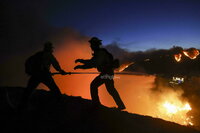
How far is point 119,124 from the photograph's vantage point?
6160 millimetres

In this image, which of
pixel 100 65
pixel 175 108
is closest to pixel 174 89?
pixel 175 108

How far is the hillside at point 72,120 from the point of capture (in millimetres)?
5820

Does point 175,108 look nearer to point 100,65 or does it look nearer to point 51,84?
point 100,65

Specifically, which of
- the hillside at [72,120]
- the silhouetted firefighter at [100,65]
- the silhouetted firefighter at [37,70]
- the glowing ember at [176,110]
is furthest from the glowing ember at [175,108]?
the silhouetted firefighter at [37,70]

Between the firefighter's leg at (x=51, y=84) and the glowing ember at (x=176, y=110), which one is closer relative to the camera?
the firefighter's leg at (x=51, y=84)

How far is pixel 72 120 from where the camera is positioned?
629 cm

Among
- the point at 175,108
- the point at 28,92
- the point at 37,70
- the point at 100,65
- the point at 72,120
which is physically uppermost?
the point at 100,65

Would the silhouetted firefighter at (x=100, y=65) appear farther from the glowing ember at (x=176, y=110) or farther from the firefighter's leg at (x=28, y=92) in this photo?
the glowing ember at (x=176, y=110)

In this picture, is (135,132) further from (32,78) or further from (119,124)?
(32,78)

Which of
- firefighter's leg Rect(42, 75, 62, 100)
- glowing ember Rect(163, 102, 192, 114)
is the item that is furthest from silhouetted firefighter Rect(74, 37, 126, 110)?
glowing ember Rect(163, 102, 192, 114)

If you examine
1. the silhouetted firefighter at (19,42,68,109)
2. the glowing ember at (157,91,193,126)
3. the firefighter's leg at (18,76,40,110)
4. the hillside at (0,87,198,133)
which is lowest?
the glowing ember at (157,91,193,126)

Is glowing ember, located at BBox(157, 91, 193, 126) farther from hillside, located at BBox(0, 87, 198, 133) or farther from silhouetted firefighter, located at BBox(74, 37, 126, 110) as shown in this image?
silhouetted firefighter, located at BBox(74, 37, 126, 110)

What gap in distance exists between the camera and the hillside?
5820 millimetres

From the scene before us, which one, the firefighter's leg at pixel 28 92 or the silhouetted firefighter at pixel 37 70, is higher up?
the silhouetted firefighter at pixel 37 70
